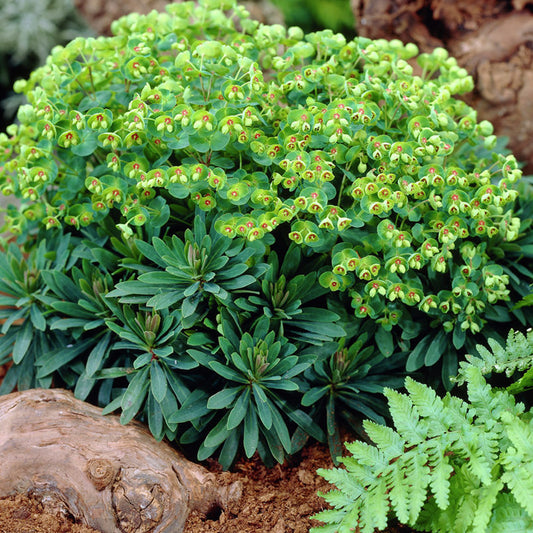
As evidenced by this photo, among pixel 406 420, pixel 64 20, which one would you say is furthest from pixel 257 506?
pixel 64 20

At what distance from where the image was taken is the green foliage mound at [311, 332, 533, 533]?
1864mm

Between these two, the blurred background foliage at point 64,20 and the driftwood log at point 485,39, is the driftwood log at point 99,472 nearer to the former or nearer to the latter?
the driftwood log at point 485,39

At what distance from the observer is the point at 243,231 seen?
2.18 meters

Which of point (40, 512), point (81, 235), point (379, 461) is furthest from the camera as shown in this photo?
point (81, 235)

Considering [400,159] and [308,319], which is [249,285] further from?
[400,159]

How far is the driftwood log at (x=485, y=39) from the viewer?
3.58 meters

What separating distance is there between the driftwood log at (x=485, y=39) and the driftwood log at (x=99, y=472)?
263cm

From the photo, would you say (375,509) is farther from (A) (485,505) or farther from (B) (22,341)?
(B) (22,341)

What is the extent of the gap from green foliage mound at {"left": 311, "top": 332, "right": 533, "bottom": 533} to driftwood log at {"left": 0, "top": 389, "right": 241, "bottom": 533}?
1.65 ft

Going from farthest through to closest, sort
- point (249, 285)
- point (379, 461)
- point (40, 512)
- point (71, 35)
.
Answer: point (71, 35)
point (249, 285)
point (40, 512)
point (379, 461)

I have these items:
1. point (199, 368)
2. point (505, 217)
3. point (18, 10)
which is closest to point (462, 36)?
point (505, 217)

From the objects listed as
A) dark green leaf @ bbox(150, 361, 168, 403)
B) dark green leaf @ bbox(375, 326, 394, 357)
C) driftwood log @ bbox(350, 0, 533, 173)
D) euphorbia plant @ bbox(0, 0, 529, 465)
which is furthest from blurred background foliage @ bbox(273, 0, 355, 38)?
dark green leaf @ bbox(150, 361, 168, 403)

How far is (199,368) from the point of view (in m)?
2.56

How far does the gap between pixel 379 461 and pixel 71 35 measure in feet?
15.6
